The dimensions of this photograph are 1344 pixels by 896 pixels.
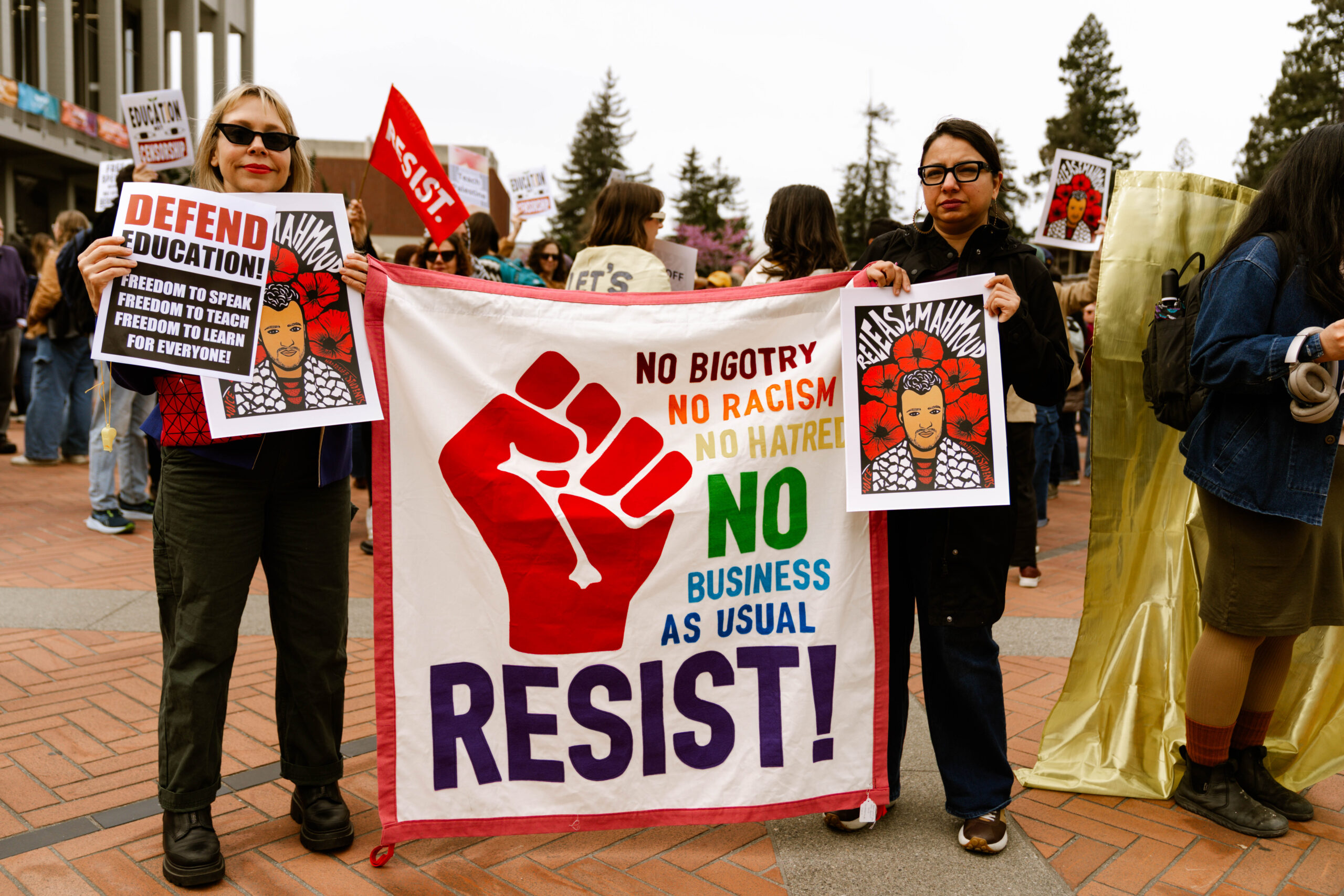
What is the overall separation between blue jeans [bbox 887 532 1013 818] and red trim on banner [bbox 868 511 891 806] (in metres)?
0.03

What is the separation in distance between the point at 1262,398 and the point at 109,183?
24.7 feet

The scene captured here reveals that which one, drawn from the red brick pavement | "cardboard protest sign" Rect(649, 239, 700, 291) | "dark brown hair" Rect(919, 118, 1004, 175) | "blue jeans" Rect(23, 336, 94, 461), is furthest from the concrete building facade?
"dark brown hair" Rect(919, 118, 1004, 175)

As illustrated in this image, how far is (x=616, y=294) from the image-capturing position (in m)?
2.76

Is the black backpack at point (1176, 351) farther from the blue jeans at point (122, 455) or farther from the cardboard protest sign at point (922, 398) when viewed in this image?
the blue jeans at point (122, 455)

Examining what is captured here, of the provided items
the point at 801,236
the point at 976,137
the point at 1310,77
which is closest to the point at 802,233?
the point at 801,236

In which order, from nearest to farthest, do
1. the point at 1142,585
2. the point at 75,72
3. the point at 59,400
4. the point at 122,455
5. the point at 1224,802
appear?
the point at 1224,802, the point at 1142,585, the point at 122,455, the point at 59,400, the point at 75,72

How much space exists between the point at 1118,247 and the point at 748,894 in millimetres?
2256

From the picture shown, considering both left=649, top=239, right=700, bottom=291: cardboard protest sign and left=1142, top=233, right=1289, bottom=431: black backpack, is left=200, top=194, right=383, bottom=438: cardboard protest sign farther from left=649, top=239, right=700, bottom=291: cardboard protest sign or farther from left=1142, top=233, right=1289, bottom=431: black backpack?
left=649, top=239, right=700, bottom=291: cardboard protest sign

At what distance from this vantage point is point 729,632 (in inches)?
109

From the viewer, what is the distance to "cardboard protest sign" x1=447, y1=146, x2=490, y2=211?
8.42 meters

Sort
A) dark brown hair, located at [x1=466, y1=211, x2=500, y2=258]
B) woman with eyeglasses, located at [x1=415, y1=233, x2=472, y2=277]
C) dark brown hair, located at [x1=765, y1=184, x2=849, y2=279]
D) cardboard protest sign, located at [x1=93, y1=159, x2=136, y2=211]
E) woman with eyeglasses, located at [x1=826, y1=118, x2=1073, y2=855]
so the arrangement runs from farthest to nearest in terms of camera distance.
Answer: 1. dark brown hair, located at [x1=466, y1=211, x2=500, y2=258]
2. cardboard protest sign, located at [x1=93, y1=159, x2=136, y2=211]
3. woman with eyeglasses, located at [x1=415, y1=233, x2=472, y2=277]
4. dark brown hair, located at [x1=765, y1=184, x2=849, y2=279]
5. woman with eyeglasses, located at [x1=826, y1=118, x2=1073, y2=855]

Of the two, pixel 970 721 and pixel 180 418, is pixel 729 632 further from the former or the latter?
pixel 180 418

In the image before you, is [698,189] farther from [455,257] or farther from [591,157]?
[455,257]

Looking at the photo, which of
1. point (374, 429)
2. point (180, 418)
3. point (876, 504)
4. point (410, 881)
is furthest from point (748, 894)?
point (180, 418)
